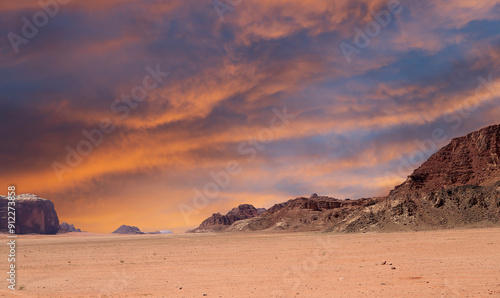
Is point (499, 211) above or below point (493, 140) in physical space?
below

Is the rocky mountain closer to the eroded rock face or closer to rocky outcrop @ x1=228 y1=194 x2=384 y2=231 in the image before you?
the eroded rock face

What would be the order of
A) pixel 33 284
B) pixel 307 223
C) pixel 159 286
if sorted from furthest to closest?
pixel 307 223 < pixel 33 284 < pixel 159 286

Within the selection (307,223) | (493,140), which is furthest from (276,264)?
(307,223)

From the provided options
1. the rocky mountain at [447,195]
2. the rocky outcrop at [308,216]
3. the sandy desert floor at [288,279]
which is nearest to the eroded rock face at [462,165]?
the rocky mountain at [447,195]

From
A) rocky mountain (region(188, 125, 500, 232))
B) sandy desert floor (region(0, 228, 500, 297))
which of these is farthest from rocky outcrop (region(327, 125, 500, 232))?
sandy desert floor (region(0, 228, 500, 297))

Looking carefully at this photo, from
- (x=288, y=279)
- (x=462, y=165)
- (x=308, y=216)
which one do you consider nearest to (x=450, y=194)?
(x=462, y=165)

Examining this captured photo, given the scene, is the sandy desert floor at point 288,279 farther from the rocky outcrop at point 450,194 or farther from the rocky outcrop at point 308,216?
the rocky outcrop at point 308,216

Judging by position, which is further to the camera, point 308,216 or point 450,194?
point 308,216

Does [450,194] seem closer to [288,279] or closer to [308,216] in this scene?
[288,279]

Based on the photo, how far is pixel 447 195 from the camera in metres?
78.5

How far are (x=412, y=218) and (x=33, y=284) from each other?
6989cm

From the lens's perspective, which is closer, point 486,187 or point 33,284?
point 33,284

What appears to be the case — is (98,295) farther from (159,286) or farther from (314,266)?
(314,266)

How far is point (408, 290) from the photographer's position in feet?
49.2
